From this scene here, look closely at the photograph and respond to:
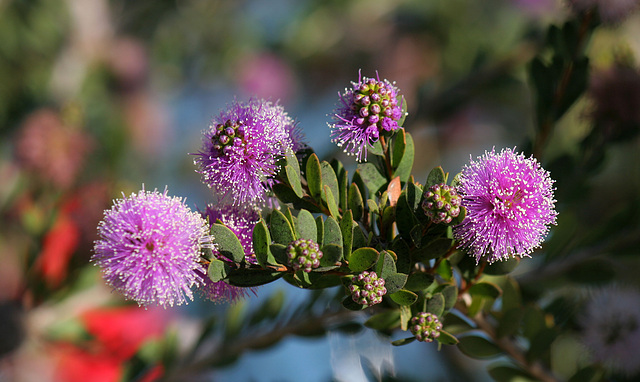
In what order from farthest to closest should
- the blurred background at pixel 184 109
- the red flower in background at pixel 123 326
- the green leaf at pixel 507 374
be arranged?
the red flower in background at pixel 123 326
the blurred background at pixel 184 109
the green leaf at pixel 507 374

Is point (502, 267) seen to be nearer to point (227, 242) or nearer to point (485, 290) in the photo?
point (485, 290)

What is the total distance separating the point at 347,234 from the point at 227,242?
0.11m

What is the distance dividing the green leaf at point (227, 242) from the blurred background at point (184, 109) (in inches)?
16.8

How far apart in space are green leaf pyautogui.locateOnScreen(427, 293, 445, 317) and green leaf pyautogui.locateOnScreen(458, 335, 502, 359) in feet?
0.46

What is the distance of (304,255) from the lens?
0.45 metres

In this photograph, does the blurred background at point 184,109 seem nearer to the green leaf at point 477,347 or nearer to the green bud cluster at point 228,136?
the green leaf at point 477,347

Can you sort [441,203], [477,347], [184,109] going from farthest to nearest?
[184,109], [477,347], [441,203]

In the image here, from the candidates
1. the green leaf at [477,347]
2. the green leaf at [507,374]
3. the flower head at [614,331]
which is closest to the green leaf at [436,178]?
the green leaf at [477,347]

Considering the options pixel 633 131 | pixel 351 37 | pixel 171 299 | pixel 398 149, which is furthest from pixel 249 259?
pixel 351 37

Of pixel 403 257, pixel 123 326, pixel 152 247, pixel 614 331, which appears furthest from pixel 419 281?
A: pixel 123 326

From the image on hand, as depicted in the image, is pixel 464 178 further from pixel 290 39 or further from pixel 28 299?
pixel 290 39

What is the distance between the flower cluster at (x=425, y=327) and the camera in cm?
49

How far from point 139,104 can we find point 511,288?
6.00 feet

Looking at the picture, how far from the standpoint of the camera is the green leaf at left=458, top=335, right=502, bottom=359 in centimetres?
64
